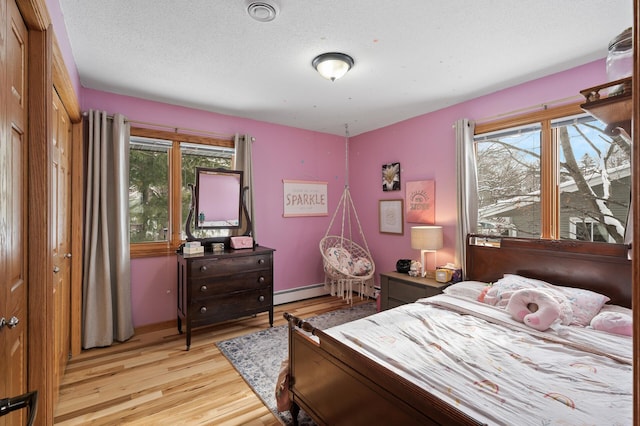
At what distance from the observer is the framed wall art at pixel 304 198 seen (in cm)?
445

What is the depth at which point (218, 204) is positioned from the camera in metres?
3.64

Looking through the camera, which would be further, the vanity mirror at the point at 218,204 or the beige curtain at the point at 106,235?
the vanity mirror at the point at 218,204

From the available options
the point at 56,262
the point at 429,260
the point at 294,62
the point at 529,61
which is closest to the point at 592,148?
the point at 529,61

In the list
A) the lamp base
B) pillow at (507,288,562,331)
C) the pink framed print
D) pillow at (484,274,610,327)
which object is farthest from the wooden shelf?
the pink framed print

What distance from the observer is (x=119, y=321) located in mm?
3143

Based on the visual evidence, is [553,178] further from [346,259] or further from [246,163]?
[246,163]

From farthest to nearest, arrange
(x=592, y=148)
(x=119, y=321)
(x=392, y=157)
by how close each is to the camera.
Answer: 1. (x=392, y=157)
2. (x=119, y=321)
3. (x=592, y=148)

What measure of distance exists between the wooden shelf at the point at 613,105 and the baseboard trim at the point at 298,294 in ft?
12.7

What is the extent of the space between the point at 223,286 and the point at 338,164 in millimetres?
2671

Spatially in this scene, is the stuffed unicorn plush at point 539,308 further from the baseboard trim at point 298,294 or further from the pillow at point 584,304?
the baseboard trim at point 298,294

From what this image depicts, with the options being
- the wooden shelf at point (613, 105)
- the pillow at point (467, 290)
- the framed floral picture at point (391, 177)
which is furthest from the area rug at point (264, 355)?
the wooden shelf at point (613, 105)

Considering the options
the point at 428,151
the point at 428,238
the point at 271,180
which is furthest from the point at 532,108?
the point at 271,180

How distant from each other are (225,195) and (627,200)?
374 cm

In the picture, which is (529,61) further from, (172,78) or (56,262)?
(56,262)
